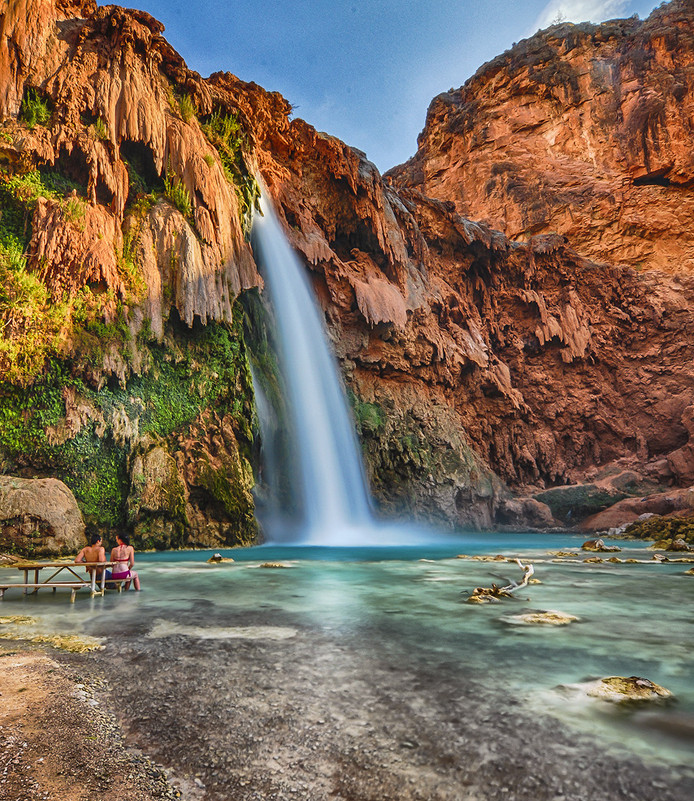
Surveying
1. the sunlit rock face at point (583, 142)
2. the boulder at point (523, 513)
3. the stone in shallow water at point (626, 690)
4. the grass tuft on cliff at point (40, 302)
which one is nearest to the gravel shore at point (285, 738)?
the stone in shallow water at point (626, 690)

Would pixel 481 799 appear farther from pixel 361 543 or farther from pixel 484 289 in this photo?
pixel 484 289

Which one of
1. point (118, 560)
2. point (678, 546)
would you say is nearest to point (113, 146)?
point (118, 560)

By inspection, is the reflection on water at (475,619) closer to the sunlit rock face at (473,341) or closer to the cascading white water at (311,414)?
the cascading white water at (311,414)

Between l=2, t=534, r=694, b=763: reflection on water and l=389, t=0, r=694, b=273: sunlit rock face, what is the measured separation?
123ft

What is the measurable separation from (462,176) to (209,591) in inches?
1965

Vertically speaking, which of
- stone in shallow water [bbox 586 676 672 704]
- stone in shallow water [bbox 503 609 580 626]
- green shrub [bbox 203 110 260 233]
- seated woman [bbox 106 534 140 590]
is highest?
green shrub [bbox 203 110 260 233]

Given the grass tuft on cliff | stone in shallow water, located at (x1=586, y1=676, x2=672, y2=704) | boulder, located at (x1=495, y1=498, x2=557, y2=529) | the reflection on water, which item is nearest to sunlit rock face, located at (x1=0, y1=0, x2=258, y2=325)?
the grass tuft on cliff

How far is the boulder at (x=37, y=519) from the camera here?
38.4ft

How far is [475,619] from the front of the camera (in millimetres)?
5926

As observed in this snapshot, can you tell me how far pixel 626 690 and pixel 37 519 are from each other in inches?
497

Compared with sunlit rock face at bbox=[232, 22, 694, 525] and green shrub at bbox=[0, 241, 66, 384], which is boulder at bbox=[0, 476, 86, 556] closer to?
green shrub at bbox=[0, 241, 66, 384]

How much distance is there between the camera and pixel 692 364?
33969mm

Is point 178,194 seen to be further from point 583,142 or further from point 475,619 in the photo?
point 583,142

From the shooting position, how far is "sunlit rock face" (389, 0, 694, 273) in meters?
40.2
